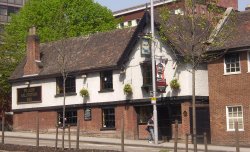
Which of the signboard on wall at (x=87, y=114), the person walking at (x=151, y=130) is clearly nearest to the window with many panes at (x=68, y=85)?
Answer: the signboard on wall at (x=87, y=114)

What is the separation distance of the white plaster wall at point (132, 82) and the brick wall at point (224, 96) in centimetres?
133

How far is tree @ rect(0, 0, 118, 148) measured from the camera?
48.7 meters

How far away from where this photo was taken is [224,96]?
30609 millimetres

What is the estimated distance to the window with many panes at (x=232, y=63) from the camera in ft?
99.3

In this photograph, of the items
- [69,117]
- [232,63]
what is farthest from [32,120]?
[232,63]

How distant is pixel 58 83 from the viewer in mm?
38875

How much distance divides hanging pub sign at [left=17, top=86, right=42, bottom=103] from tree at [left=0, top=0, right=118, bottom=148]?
5800 mm

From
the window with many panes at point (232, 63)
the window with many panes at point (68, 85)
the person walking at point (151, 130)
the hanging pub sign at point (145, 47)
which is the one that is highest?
the hanging pub sign at point (145, 47)

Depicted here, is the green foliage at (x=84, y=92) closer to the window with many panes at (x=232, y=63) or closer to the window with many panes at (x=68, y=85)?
the window with many panes at (x=68, y=85)

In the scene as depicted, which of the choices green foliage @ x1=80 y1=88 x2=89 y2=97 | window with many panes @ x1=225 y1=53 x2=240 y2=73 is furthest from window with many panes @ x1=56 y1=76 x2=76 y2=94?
window with many panes @ x1=225 y1=53 x2=240 y2=73

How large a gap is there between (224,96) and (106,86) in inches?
358

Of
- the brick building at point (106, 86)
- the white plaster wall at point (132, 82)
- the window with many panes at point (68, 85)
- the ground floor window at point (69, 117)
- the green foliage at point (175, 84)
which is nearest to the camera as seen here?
the green foliage at point (175, 84)

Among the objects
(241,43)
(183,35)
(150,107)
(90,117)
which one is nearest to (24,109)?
(90,117)

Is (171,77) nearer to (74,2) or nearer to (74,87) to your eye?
(74,87)
